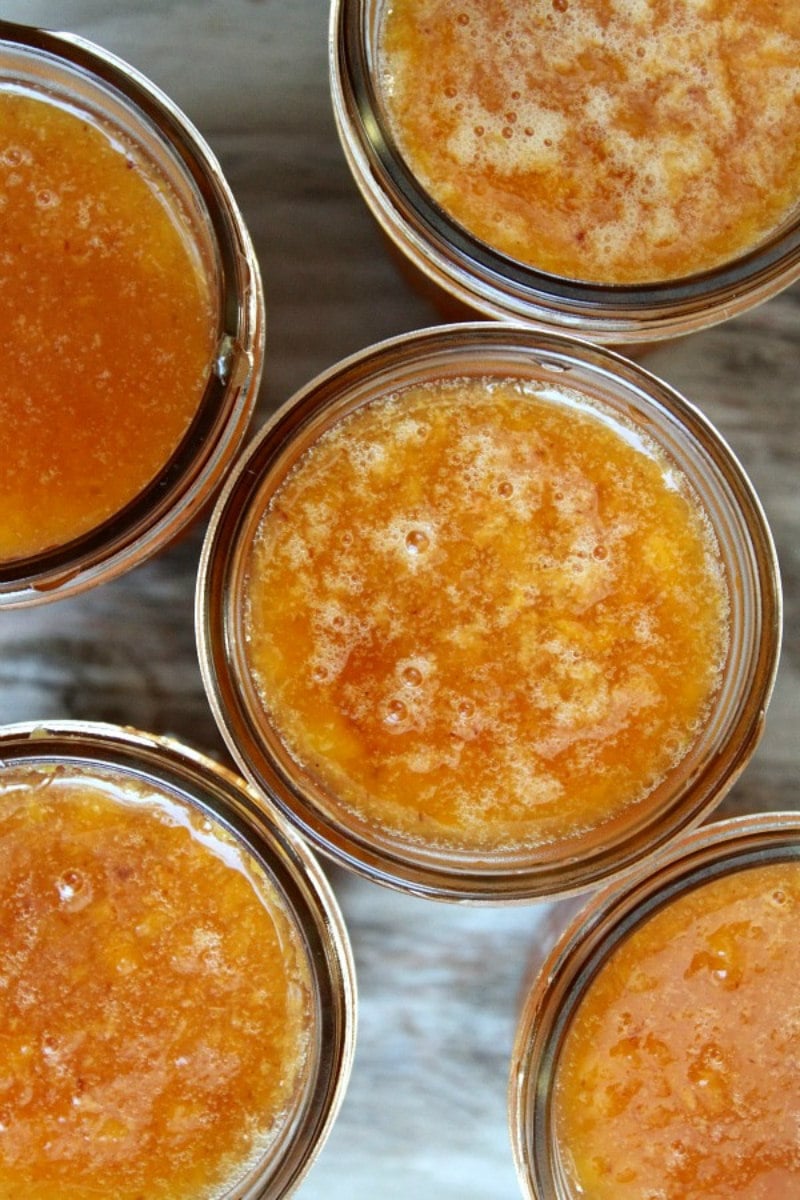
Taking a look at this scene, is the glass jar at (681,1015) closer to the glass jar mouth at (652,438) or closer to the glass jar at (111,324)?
the glass jar mouth at (652,438)

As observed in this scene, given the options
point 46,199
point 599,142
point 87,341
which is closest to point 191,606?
point 87,341

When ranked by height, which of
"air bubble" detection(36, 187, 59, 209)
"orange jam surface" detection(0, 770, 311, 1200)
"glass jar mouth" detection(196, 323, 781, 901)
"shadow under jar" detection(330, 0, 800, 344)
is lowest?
"orange jam surface" detection(0, 770, 311, 1200)

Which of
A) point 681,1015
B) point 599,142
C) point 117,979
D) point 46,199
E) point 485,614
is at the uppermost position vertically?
point 599,142

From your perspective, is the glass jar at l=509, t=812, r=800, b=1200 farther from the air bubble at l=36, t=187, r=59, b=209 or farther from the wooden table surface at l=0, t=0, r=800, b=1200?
the air bubble at l=36, t=187, r=59, b=209

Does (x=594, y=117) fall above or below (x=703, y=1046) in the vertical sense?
above

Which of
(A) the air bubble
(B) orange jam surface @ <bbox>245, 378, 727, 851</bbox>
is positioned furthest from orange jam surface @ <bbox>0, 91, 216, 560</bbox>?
(B) orange jam surface @ <bbox>245, 378, 727, 851</bbox>

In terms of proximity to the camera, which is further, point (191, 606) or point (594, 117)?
point (191, 606)

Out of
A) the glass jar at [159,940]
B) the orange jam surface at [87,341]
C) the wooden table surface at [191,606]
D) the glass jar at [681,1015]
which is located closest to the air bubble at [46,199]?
the orange jam surface at [87,341]

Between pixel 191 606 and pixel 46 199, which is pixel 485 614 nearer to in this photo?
pixel 191 606
